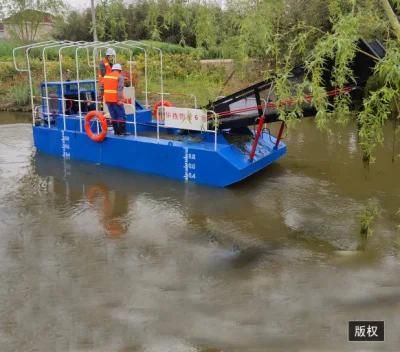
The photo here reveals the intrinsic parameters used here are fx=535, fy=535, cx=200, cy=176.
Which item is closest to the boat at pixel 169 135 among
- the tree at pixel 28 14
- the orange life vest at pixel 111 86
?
the orange life vest at pixel 111 86

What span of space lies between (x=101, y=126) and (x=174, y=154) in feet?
4.92

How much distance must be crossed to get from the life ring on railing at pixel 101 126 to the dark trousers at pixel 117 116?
16cm

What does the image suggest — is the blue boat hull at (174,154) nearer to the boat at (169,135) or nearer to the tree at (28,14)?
the boat at (169,135)

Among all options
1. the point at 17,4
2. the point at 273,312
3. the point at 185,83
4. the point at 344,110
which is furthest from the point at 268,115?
the point at 17,4

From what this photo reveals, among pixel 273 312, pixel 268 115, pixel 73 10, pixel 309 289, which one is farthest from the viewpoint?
pixel 73 10

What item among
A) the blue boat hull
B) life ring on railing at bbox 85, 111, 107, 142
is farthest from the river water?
life ring on railing at bbox 85, 111, 107, 142

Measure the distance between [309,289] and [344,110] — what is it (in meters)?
1.66

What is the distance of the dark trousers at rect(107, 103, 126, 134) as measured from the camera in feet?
28.4

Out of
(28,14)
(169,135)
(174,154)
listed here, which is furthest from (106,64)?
(28,14)

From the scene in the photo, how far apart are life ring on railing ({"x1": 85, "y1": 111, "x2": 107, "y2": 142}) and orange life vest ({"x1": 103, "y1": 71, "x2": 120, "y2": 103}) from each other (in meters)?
0.38

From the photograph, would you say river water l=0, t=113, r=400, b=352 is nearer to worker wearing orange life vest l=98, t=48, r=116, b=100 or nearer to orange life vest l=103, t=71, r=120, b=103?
orange life vest l=103, t=71, r=120, b=103

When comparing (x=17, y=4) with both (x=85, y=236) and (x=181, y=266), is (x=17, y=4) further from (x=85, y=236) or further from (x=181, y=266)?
(x=181, y=266)

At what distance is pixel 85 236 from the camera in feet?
20.3

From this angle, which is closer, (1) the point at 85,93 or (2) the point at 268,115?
(2) the point at 268,115
